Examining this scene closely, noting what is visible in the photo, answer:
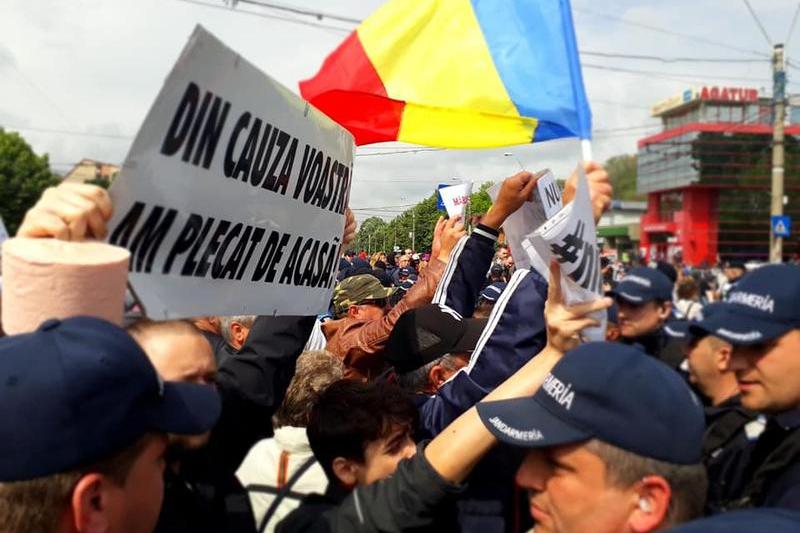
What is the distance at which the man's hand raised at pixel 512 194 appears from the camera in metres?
2.68

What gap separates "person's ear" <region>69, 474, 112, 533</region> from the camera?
1326 millimetres

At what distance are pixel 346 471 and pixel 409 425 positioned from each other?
232 mm

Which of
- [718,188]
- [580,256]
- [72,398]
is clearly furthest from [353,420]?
[718,188]

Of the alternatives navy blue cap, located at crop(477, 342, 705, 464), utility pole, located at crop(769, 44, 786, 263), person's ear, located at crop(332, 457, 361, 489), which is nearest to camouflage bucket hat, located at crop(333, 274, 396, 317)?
person's ear, located at crop(332, 457, 361, 489)

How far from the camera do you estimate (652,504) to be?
152cm

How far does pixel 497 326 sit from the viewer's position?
7.54 feet

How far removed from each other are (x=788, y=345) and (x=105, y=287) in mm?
2285

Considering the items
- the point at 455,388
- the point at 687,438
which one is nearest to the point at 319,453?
the point at 455,388

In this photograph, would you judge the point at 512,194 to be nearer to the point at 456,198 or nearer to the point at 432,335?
the point at 432,335

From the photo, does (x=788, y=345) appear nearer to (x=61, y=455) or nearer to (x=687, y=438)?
(x=687, y=438)

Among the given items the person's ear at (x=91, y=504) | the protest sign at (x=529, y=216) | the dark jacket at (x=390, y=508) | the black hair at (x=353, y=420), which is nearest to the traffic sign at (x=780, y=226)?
the protest sign at (x=529, y=216)

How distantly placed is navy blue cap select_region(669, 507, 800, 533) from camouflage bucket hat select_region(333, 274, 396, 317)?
354cm

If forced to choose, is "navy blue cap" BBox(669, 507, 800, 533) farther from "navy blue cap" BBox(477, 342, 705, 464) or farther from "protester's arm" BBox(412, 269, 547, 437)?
"protester's arm" BBox(412, 269, 547, 437)

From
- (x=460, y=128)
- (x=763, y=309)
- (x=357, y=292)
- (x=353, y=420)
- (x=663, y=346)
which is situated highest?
(x=460, y=128)
